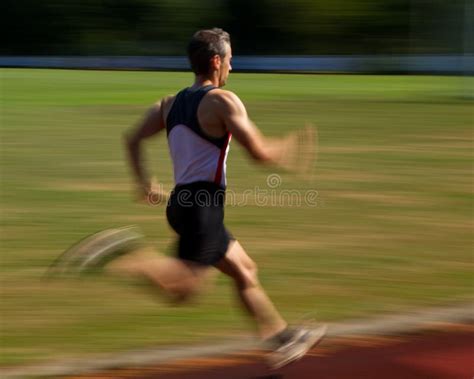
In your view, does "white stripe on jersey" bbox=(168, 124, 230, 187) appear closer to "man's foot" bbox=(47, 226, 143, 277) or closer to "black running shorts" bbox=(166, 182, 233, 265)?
"black running shorts" bbox=(166, 182, 233, 265)

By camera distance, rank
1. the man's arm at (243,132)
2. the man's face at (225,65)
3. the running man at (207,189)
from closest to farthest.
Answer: the man's arm at (243,132) → the running man at (207,189) → the man's face at (225,65)

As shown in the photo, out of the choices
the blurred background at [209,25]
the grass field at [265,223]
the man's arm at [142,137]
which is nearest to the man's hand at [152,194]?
the man's arm at [142,137]

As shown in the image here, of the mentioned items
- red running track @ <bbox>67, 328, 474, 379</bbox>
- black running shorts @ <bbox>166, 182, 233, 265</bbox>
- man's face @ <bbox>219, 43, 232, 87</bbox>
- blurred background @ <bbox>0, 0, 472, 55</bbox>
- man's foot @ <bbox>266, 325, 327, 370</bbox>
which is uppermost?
blurred background @ <bbox>0, 0, 472, 55</bbox>

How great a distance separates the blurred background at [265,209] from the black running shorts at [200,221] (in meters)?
0.96

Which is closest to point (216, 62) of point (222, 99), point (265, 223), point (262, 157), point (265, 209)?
point (222, 99)

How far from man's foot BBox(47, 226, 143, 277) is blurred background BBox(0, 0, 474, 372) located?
0.63 meters

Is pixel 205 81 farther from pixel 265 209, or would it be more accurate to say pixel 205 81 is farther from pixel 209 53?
pixel 265 209

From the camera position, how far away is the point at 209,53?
481 centimetres

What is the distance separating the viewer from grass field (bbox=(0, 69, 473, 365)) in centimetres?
607

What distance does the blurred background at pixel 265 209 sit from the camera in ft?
20.2

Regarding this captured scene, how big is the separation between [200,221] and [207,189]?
173 millimetres

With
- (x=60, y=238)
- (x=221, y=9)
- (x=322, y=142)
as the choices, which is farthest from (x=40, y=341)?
(x=221, y=9)

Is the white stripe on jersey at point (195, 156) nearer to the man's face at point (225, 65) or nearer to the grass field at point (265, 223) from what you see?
A: the man's face at point (225, 65)

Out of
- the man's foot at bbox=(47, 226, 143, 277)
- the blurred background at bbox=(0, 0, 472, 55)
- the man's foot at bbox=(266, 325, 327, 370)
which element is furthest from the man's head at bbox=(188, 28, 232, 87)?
the blurred background at bbox=(0, 0, 472, 55)
